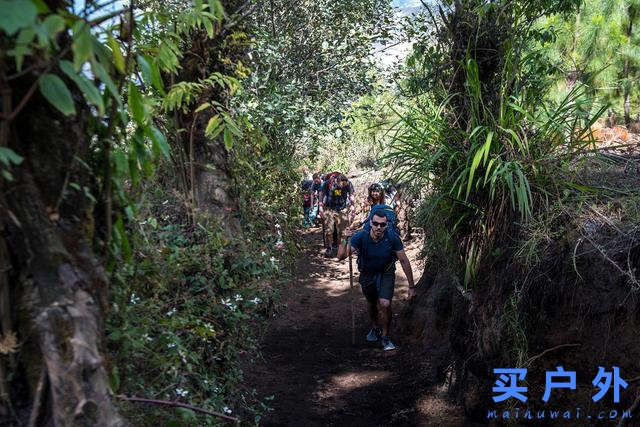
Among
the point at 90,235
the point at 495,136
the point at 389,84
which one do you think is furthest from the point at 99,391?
the point at 389,84

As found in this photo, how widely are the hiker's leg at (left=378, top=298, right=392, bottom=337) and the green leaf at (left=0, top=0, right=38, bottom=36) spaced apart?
6.67m

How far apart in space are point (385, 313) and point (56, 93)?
651cm

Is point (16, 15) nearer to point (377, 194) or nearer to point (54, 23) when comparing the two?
point (54, 23)

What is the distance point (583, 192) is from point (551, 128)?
0.61 m

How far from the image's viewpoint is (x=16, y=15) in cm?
149

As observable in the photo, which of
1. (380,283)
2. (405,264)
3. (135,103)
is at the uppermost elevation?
(135,103)

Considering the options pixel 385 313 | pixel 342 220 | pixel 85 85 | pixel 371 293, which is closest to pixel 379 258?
pixel 371 293

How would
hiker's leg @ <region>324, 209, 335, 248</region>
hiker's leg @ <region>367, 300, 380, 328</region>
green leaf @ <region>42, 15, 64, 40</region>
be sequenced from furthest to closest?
1. hiker's leg @ <region>324, 209, 335, 248</region>
2. hiker's leg @ <region>367, 300, 380, 328</region>
3. green leaf @ <region>42, 15, 64, 40</region>

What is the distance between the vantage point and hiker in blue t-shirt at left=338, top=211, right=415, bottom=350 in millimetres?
7621

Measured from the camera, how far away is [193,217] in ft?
18.0

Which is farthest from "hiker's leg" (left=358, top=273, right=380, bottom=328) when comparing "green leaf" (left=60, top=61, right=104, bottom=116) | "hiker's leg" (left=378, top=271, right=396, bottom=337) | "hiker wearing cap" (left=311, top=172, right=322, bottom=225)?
"hiker wearing cap" (left=311, top=172, right=322, bottom=225)

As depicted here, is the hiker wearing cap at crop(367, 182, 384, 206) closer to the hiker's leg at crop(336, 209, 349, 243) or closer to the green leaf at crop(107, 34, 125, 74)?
the hiker's leg at crop(336, 209, 349, 243)

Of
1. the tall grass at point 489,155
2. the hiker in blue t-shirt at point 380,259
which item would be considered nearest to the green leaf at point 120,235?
the tall grass at point 489,155

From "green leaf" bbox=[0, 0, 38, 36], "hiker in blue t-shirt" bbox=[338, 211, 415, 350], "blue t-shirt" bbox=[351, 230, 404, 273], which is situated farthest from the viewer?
"blue t-shirt" bbox=[351, 230, 404, 273]
